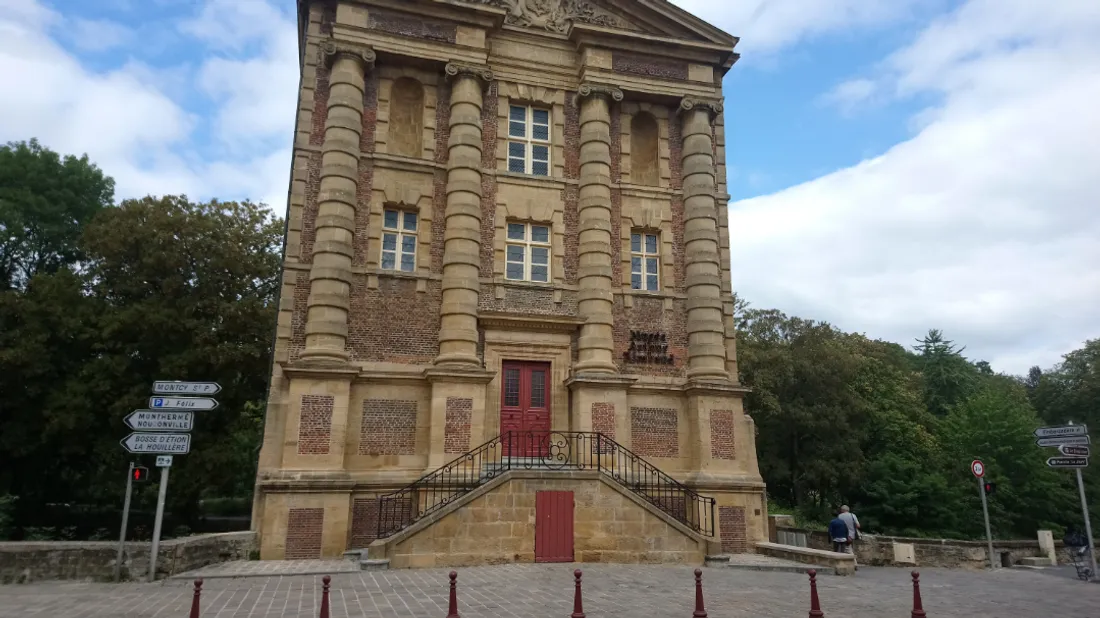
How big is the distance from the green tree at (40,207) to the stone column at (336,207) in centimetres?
1298

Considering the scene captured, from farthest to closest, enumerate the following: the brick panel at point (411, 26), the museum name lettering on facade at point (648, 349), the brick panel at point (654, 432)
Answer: the museum name lettering on facade at point (648, 349), the brick panel at point (411, 26), the brick panel at point (654, 432)

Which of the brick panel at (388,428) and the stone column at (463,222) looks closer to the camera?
the brick panel at (388,428)

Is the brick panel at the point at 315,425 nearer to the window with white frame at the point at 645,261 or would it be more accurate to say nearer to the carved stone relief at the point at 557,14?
the window with white frame at the point at 645,261

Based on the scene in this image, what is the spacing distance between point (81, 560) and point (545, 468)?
8.47 m

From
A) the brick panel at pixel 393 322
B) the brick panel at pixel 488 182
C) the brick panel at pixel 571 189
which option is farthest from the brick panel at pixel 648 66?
the brick panel at pixel 393 322

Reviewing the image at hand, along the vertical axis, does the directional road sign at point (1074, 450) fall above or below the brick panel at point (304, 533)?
above

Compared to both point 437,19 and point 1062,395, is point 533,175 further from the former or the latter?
point 1062,395

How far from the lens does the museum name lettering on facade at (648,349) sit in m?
19.4

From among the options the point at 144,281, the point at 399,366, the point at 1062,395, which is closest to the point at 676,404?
the point at 399,366

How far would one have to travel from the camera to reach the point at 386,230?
18.5m

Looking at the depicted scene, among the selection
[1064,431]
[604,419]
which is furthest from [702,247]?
[1064,431]

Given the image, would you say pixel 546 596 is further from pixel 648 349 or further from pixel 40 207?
pixel 40 207

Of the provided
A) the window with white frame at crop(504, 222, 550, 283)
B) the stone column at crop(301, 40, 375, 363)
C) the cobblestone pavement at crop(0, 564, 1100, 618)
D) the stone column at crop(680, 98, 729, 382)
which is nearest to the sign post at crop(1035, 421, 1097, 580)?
the cobblestone pavement at crop(0, 564, 1100, 618)

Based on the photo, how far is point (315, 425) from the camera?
15977mm
